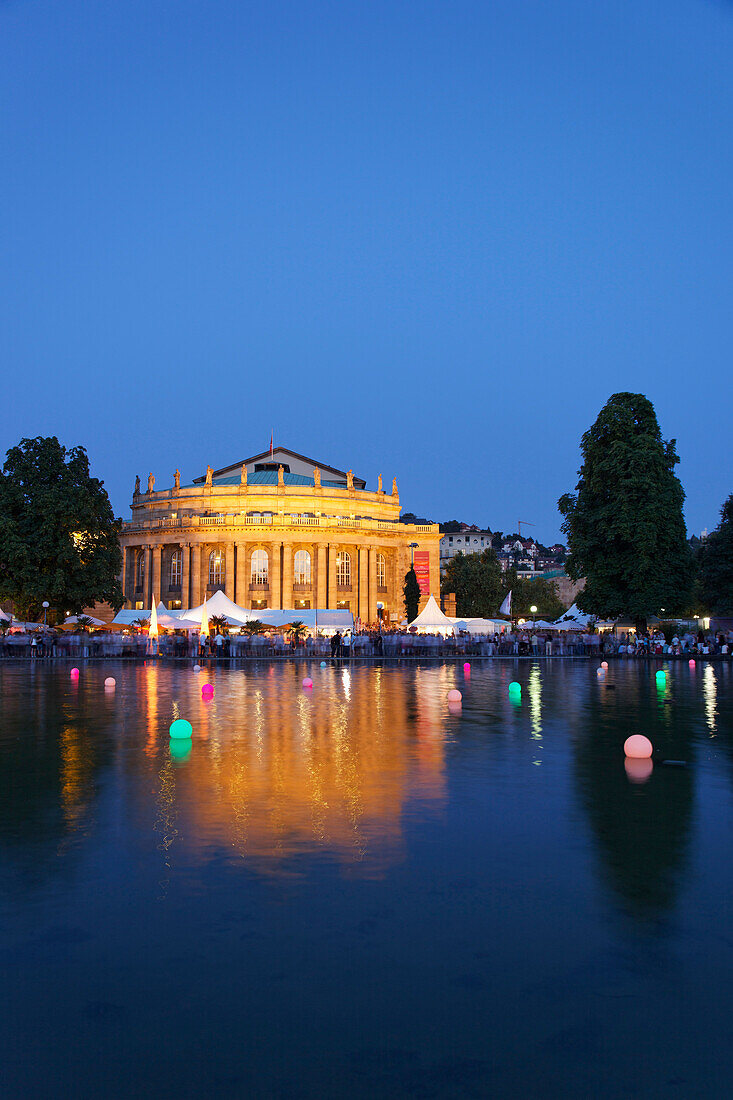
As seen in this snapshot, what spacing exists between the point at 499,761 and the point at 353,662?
3434 centimetres

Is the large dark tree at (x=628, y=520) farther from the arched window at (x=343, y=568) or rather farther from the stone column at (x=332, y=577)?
the arched window at (x=343, y=568)

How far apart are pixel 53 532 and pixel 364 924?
50.3 meters

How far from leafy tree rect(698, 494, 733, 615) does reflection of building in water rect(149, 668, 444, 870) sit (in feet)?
148

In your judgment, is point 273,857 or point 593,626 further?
point 593,626

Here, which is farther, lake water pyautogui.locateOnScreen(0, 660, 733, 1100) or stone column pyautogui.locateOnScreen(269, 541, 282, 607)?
stone column pyautogui.locateOnScreen(269, 541, 282, 607)

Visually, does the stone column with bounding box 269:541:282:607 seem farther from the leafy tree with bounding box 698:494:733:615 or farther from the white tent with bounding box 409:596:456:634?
the leafy tree with bounding box 698:494:733:615

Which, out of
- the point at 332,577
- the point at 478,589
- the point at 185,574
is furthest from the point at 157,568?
the point at 478,589

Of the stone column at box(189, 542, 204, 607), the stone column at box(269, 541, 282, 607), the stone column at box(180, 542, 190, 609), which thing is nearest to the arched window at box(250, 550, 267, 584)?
the stone column at box(269, 541, 282, 607)

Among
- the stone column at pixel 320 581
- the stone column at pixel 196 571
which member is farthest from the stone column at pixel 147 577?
the stone column at pixel 320 581

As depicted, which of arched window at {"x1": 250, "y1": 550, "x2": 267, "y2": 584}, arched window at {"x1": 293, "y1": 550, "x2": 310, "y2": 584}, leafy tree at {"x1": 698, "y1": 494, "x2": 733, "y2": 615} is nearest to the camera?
leafy tree at {"x1": 698, "y1": 494, "x2": 733, "y2": 615}

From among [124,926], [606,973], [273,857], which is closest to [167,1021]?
[124,926]

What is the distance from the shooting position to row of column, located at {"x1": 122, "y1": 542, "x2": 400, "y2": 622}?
89.6 metres

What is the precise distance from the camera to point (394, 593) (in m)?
95.9

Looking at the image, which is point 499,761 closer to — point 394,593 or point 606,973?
point 606,973
